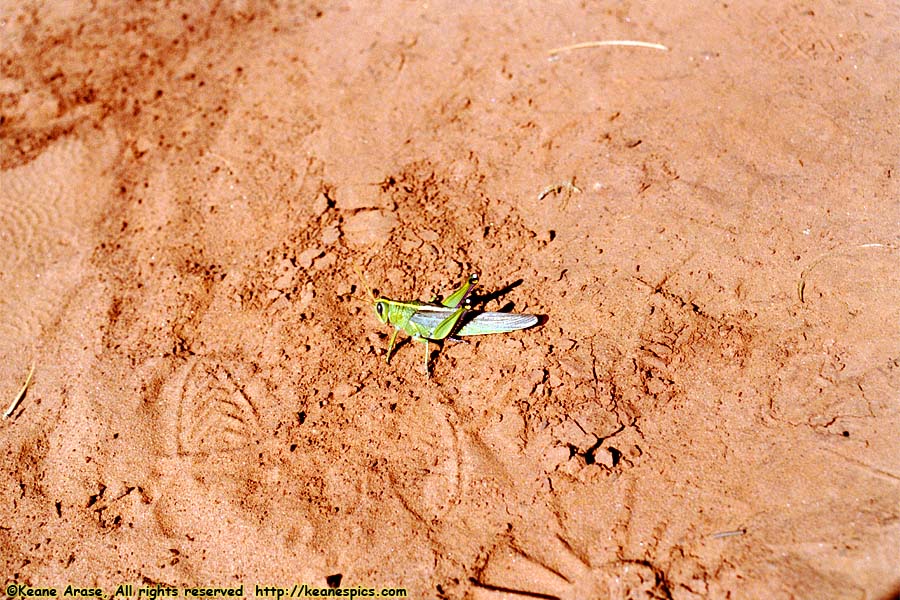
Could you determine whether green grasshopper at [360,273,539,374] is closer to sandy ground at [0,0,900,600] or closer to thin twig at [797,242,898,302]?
sandy ground at [0,0,900,600]

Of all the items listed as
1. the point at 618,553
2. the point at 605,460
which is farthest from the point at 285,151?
the point at 618,553

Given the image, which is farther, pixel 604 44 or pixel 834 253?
pixel 604 44

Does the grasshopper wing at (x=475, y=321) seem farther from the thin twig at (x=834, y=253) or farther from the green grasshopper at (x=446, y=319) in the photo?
the thin twig at (x=834, y=253)

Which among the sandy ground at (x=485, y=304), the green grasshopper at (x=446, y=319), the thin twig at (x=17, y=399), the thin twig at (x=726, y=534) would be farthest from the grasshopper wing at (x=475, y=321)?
the thin twig at (x=17, y=399)

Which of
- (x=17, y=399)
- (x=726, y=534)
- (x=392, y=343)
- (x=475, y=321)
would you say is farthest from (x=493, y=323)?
(x=17, y=399)

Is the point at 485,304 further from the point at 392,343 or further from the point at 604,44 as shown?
the point at 604,44

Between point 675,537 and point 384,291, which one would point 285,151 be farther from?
point 675,537

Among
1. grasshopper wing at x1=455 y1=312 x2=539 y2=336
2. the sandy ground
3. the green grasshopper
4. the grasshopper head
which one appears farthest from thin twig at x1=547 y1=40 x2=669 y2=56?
the grasshopper head
